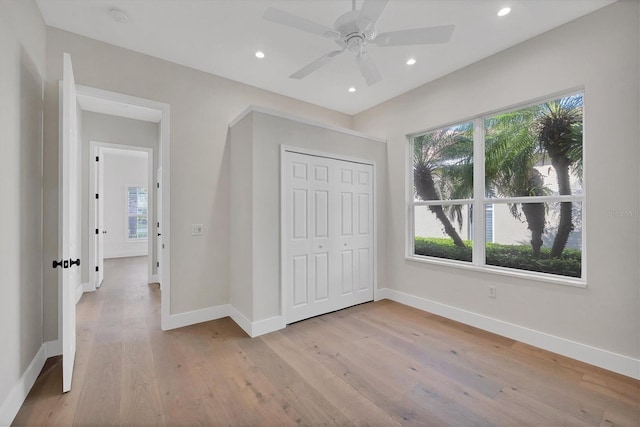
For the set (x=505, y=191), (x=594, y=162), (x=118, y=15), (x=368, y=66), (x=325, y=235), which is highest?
(x=118, y=15)

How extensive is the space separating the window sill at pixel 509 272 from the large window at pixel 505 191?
0.21ft

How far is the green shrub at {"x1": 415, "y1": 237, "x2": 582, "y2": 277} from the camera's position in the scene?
2658mm

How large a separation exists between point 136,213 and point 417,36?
9004 millimetres

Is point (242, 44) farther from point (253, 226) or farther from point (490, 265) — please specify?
point (490, 265)

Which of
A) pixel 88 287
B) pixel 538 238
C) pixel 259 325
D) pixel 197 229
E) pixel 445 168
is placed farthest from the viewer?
pixel 88 287

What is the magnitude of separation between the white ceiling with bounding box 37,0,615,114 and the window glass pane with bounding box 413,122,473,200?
2.47 feet

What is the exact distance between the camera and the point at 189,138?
3.31 metres

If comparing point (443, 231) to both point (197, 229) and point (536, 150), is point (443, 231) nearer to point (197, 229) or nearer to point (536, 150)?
point (536, 150)

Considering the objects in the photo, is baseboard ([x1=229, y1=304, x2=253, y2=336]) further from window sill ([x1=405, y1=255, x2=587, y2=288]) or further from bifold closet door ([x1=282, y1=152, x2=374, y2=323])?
window sill ([x1=405, y1=255, x2=587, y2=288])

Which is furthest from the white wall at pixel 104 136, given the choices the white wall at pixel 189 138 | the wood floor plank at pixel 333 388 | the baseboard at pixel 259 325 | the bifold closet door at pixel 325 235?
the wood floor plank at pixel 333 388

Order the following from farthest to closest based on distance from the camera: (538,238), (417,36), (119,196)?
(119,196), (538,238), (417,36)

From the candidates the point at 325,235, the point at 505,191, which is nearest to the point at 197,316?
the point at 325,235

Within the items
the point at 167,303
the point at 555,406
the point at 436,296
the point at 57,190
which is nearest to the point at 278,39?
the point at 57,190

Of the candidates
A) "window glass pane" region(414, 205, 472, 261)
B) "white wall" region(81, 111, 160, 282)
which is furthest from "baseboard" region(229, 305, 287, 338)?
"white wall" region(81, 111, 160, 282)
